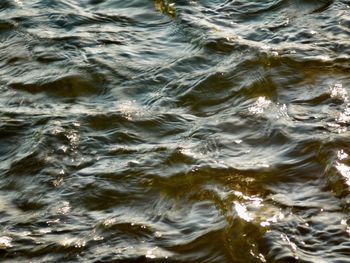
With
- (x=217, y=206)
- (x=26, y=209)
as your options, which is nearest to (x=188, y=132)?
(x=217, y=206)

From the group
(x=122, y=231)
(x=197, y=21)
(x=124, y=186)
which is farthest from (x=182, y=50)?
(x=122, y=231)

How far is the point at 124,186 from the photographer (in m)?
3.61

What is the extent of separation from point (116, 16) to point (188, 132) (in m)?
1.84

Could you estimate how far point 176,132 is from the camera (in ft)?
13.2

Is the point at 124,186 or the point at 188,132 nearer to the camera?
the point at 124,186

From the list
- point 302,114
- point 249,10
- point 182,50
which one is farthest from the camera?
point 249,10

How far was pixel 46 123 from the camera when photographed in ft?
13.7

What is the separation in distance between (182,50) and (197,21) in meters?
0.41

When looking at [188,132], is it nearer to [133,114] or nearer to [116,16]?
[133,114]

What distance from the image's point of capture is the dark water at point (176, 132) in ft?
10.5

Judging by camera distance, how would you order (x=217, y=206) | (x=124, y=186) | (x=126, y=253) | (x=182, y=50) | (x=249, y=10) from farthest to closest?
(x=249, y=10), (x=182, y=50), (x=124, y=186), (x=217, y=206), (x=126, y=253)

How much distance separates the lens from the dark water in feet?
10.5

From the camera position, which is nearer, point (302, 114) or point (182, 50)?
point (302, 114)

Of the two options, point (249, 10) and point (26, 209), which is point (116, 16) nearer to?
point (249, 10)
